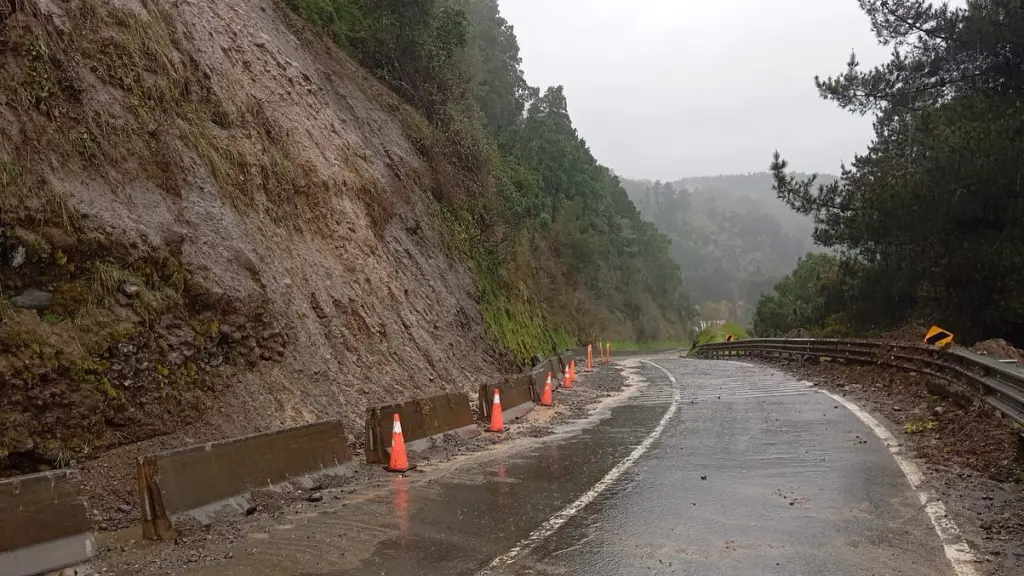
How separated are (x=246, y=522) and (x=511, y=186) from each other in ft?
84.2

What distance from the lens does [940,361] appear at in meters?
12.8

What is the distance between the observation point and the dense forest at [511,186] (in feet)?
78.1

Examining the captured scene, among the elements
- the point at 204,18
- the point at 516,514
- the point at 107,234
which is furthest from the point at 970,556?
the point at 204,18

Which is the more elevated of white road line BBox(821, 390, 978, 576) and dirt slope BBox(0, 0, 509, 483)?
dirt slope BBox(0, 0, 509, 483)

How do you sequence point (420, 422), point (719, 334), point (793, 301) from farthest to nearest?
point (793, 301) < point (719, 334) < point (420, 422)

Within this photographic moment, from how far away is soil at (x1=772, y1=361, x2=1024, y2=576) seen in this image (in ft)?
17.9

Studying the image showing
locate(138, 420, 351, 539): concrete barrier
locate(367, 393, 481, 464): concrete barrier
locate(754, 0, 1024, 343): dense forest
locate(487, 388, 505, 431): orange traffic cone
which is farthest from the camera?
locate(754, 0, 1024, 343): dense forest

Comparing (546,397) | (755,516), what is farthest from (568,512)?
(546,397)

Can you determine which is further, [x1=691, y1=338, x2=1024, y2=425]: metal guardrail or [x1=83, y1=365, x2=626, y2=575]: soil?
[x1=691, y1=338, x2=1024, y2=425]: metal guardrail

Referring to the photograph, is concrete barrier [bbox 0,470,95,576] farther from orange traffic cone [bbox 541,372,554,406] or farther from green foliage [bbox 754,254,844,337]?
green foliage [bbox 754,254,844,337]

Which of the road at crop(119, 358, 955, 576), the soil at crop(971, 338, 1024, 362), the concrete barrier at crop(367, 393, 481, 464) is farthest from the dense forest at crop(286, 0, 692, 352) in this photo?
the road at crop(119, 358, 955, 576)

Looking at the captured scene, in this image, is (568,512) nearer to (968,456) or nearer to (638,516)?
(638,516)

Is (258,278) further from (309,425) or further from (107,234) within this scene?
(309,425)

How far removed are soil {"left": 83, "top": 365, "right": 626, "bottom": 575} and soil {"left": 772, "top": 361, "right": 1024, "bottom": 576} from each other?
5383 mm
